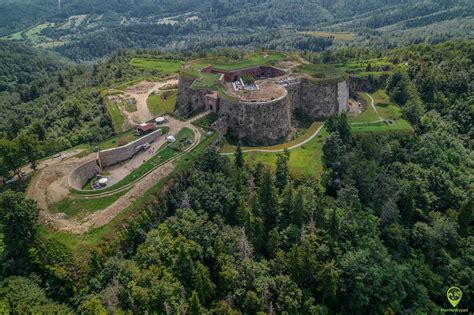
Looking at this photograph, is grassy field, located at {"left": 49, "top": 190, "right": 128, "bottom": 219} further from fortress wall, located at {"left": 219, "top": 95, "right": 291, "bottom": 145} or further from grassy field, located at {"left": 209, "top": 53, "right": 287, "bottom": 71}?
grassy field, located at {"left": 209, "top": 53, "right": 287, "bottom": 71}

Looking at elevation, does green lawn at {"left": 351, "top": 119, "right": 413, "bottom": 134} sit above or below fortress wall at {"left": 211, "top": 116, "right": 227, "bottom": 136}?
below

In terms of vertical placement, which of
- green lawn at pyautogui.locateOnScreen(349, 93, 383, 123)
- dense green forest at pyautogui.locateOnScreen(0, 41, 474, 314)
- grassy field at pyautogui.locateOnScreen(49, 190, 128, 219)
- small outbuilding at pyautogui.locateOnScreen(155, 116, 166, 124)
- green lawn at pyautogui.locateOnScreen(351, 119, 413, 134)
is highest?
small outbuilding at pyautogui.locateOnScreen(155, 116, 166, 124)

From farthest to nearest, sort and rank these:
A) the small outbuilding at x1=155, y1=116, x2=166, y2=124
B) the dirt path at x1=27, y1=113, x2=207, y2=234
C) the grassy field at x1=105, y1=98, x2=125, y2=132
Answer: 1. the grassy field at x1=105, y1=98, x2=125, y2=132
2. the small outbuilding at x1=155, y1=116, x2=166, y2=124
3. the dirt path at x1=27, y1=113, x2=207, y2=234

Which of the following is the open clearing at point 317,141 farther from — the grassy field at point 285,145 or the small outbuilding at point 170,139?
the small outbuilding at point 170,139

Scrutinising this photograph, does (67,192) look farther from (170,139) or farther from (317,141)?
(317,141)

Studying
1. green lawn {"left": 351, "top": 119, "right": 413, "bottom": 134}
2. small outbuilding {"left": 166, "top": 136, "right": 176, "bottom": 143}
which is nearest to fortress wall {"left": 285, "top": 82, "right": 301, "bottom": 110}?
green lawn {"left": 351, "top": 119, "right": 413, "bottom": 134}
